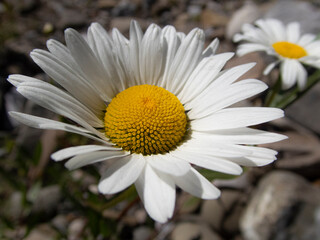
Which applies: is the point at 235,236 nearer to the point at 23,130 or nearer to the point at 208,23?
the point at 23,130

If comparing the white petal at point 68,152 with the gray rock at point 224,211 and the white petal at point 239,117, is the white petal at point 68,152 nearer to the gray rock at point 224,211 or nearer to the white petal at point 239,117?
the white petal at point 239,117

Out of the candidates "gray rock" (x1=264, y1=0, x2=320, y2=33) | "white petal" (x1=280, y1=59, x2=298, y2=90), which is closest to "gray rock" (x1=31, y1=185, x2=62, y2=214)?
"white petal" (x1=280, y1=59, x2=298, y2=90)

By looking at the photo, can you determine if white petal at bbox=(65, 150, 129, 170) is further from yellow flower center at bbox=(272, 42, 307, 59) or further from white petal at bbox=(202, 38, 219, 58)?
yellow flower center at bbox=(272, 42, 307, 59)

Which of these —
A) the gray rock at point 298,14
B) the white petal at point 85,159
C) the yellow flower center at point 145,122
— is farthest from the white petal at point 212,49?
the gray rock at point 298,14

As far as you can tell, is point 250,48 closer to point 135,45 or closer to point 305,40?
point 305,40

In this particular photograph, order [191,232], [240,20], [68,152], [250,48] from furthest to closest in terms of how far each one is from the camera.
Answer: [240,20] < [191,232] < [250,48] < [68,152]

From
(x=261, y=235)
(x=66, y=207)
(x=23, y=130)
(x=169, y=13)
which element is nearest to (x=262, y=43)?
(x=261, y=235)

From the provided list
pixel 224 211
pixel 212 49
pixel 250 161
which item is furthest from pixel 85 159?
pixel 224 211
